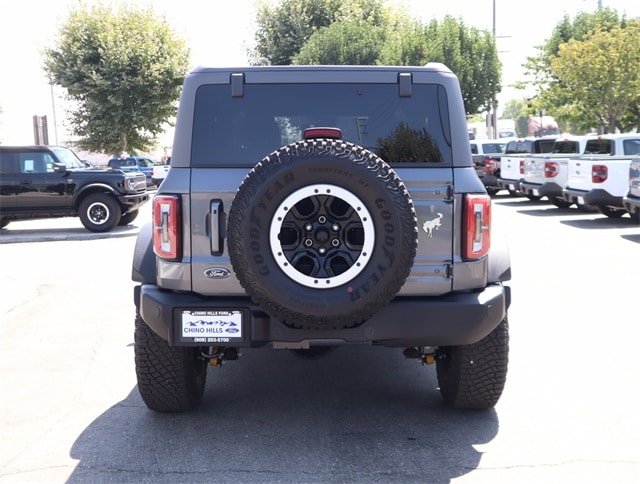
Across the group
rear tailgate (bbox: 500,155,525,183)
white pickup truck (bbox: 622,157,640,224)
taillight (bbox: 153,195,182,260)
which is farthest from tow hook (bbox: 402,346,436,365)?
rear tailgate (bbox: 500,155,525,183)

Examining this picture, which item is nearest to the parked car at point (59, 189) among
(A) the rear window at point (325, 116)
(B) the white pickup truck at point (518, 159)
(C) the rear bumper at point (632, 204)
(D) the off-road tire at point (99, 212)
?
(D) the off-road tire at point (99, 212)

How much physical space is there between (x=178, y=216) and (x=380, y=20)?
52.0 metres

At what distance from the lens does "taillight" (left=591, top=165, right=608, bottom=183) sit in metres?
16.4

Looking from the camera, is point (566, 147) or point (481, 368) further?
point (566, 147)

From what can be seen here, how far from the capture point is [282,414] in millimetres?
5230

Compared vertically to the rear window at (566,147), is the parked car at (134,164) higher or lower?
lower

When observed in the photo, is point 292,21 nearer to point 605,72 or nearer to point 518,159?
point 605,72

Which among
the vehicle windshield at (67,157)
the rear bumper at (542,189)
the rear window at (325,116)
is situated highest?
the rear window at (325,116)

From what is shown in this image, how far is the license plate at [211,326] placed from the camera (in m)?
4.45

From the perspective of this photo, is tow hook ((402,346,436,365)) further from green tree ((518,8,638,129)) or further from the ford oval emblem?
green tree ((518,8,638,129))

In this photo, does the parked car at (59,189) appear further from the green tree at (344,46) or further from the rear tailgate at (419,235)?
the green tree at (344,46)

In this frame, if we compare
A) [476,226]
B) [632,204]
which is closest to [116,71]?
[632,204]

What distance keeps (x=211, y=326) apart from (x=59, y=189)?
14.3 m

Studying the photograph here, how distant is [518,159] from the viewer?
23125mm
